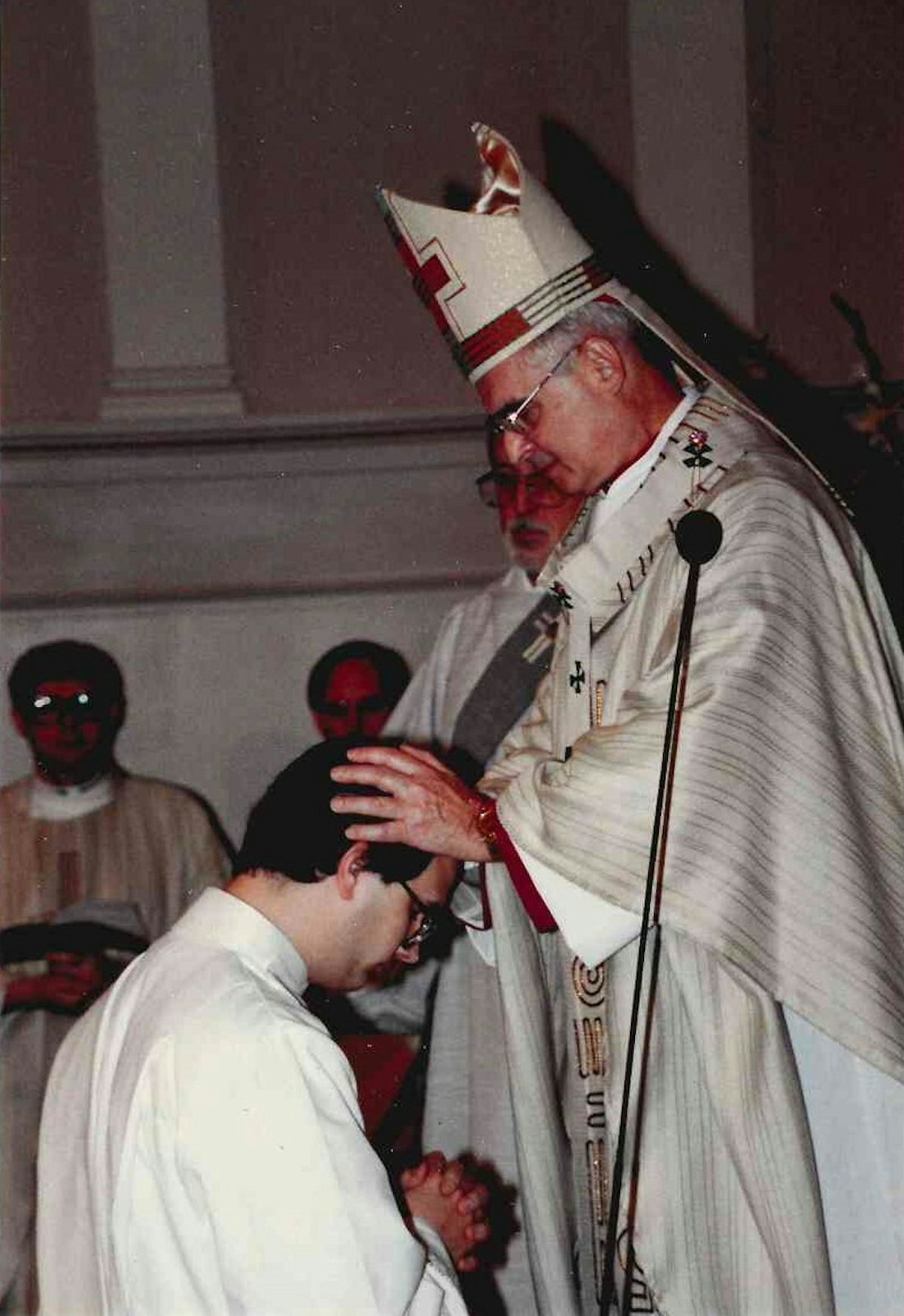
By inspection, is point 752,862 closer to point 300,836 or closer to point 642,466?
point 300,836

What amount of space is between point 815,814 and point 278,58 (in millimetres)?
3556

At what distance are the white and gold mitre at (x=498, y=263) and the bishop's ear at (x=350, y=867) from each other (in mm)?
841

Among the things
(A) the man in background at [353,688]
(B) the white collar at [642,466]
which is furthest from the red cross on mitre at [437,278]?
(A) the man in background at [353,688]

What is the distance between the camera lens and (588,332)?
8.21ft

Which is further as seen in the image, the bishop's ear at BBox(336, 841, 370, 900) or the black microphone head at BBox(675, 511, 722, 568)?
the black microphone head at BBox(675, 511, 722, 568)

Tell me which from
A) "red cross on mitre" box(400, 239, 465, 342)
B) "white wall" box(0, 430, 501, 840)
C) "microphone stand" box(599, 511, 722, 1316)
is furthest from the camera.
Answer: "white wall" box(0, 430, 501, 840)

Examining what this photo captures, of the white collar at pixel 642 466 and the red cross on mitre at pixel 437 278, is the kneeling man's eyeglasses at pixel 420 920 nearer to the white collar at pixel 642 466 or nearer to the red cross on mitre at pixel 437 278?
the white collar at pixel 642 466

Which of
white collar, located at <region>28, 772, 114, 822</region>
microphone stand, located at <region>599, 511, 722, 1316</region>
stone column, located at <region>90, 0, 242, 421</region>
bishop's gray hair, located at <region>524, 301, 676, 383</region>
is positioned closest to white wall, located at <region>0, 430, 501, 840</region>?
stone column, located at <region>90, 0, 242, 421</region>

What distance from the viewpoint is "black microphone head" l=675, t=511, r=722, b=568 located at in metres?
2.13

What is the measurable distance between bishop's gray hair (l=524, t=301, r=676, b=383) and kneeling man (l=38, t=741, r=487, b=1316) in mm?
734

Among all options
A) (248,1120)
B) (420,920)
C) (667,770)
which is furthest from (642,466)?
(248,1120)

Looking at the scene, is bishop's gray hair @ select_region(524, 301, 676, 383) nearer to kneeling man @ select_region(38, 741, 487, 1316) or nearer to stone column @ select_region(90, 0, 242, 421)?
kneeling man @ select_region(38, 741, 487, 1316)

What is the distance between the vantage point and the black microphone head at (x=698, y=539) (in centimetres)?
213

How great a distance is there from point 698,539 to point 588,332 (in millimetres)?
500
